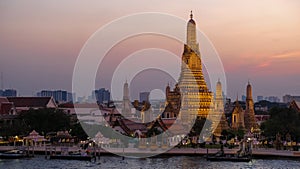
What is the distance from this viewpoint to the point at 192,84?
58.9 meters

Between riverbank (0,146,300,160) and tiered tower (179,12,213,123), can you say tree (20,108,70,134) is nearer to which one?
riverbank (0,146,300,160)

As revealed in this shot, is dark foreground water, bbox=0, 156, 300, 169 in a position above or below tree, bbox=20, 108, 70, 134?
below

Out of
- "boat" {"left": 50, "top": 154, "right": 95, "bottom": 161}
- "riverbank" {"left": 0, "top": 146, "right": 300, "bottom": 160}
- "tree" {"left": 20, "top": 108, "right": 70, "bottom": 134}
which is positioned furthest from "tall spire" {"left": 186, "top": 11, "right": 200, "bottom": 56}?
"boat" {"left": 50, "top": 154, "right": 95, "bottom": 161}

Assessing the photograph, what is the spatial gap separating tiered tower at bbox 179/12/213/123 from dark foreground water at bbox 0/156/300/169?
19948 millimetres

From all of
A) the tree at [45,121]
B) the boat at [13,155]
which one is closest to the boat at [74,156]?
the boat at [13,155]

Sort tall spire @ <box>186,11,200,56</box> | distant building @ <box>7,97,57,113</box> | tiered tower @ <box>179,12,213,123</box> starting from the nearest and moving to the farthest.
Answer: tiered tower @ <box>179,12,213,123</box> < distant building @ <box>7,97,57,113</box> < tall spire @ <box>186,11,200,56</box>

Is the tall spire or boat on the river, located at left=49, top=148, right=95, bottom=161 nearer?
boat on the river, located at left=49, top=148, right=95, bottom=161

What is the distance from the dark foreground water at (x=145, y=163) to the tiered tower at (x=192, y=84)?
19948 mm

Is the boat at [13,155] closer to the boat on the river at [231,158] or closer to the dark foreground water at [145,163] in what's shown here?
the dark foreground water at [145,163]

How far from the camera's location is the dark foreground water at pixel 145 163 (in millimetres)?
31547

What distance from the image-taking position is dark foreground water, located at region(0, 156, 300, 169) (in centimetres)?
3155

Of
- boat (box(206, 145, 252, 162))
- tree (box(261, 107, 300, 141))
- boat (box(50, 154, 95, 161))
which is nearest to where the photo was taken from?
boat (box(206, 145, 252, 162))

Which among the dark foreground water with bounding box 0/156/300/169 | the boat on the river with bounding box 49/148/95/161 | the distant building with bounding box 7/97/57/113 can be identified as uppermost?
the distant building with bounding box 7/97/57/113

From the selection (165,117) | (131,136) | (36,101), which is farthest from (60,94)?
(131,136)
